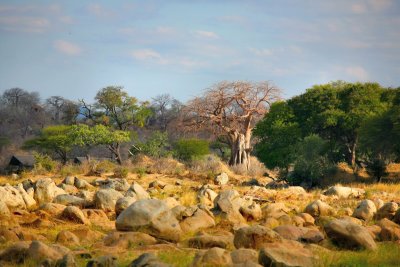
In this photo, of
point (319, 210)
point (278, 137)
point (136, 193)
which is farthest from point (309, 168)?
point (136, 193)

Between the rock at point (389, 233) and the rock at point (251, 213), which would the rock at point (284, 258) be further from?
the rock at point (251, 213)

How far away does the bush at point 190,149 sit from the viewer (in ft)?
141

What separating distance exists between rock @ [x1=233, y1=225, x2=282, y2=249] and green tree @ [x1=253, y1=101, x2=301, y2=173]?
22.6 meters

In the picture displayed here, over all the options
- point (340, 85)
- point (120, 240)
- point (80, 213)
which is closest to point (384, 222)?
point (120, 240)

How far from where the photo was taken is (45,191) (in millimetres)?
21344

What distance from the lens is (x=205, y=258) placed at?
9.88m

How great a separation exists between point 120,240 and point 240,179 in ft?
70.9

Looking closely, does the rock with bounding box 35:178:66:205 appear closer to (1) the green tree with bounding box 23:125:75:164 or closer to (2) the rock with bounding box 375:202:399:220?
(2) the rock with bounding box 375:202:399:220

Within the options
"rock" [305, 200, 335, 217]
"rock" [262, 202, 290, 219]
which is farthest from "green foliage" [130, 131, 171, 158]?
"rock" [305, 200, 335, 217]

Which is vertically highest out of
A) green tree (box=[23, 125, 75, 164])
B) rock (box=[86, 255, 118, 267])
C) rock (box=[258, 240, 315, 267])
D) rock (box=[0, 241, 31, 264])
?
green tree (box=[23, 125, 75, 164])

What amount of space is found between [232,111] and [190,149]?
4.68m

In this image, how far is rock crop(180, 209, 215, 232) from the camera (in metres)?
15.2

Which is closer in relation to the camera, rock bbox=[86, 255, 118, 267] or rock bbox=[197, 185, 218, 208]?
rock bbox=[86, 255, 118, 267]

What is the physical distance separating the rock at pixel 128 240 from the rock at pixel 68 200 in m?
6.72
